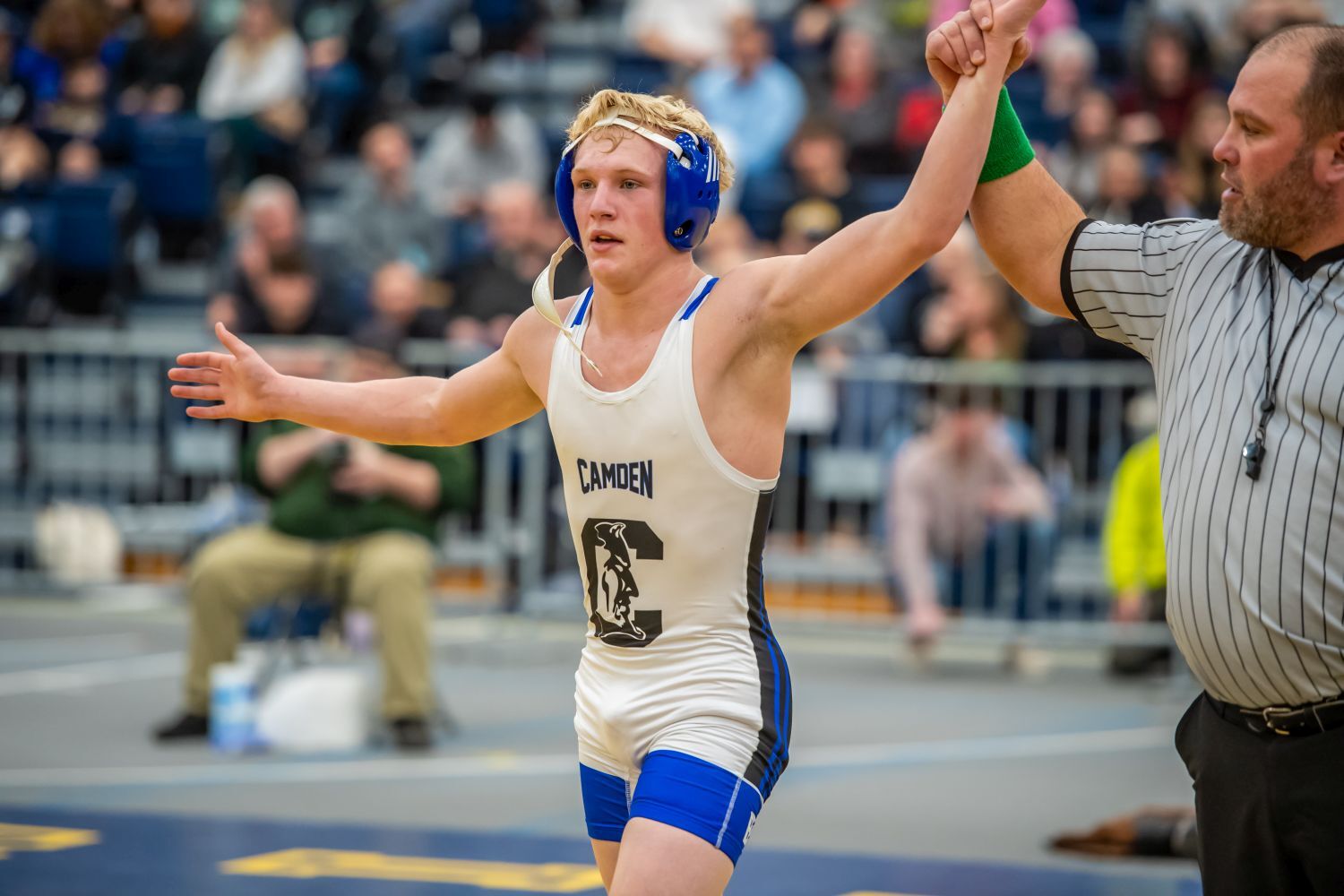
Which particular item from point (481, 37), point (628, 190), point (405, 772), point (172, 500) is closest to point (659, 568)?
point (628, 190)

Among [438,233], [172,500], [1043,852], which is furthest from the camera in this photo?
[438,233]

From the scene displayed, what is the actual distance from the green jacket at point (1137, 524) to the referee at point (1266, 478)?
548cm

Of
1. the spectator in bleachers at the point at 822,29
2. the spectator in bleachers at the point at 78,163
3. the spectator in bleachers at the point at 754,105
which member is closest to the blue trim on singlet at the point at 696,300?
the spectator in bleachers at the point at 754,105

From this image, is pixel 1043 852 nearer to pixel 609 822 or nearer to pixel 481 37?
pixel 609 822

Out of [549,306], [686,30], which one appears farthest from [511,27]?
[549,306]

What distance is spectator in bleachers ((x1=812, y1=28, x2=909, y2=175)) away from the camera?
11.9 m

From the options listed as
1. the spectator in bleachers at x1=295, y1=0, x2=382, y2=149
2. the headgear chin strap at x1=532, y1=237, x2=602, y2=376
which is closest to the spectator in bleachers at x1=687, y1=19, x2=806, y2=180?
the spectator in bleachers at x1=295, y1=0, x2=382, y2=149

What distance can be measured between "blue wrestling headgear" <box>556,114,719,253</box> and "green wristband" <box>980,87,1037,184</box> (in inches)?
20.8

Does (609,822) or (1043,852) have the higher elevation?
(609,822)

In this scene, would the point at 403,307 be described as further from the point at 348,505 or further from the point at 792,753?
the point at 792,753

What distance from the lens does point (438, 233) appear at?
12422mm

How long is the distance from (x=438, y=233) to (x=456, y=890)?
7.74 meters

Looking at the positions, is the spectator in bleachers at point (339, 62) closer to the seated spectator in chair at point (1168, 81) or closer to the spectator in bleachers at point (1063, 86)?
the spectator in bleachers at point (1063, 86)

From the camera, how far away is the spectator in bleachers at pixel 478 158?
12.5 m
